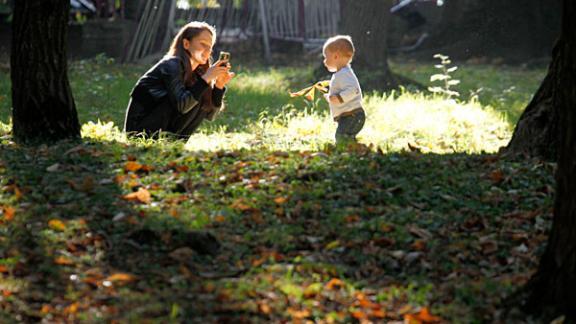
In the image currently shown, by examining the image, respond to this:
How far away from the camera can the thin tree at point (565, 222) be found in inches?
158

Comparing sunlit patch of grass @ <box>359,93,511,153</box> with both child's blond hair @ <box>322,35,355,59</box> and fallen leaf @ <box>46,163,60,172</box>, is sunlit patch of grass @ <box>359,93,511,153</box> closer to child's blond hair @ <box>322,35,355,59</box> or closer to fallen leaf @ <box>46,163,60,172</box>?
child's blond hair @ <box>322,35,355,59</box>

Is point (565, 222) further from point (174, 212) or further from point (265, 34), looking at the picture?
point (265, 34)

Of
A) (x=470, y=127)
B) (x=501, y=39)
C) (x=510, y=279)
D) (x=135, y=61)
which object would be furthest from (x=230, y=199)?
(x=501, y=39)

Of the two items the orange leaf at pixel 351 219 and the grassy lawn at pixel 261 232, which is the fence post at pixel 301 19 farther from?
the orange leaf at pixel 351 219

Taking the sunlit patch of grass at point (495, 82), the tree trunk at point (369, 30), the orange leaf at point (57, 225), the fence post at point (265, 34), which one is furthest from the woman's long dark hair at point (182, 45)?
the fence post at point (265, 34)

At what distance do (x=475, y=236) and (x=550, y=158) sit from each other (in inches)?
59.1

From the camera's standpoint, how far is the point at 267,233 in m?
5.12

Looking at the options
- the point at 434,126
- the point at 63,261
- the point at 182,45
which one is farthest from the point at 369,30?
the point at 63,261

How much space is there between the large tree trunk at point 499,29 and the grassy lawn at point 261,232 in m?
12.7

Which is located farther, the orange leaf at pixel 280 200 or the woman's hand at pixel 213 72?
the woman's hand at pixel 213 72

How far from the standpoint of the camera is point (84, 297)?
4.36m

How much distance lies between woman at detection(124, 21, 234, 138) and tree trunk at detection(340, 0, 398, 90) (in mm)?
6385

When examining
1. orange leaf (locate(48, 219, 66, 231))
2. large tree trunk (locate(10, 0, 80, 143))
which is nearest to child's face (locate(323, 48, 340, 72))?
large tree trunk (locate(10, 0, 80, 143))

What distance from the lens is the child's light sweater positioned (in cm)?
840
